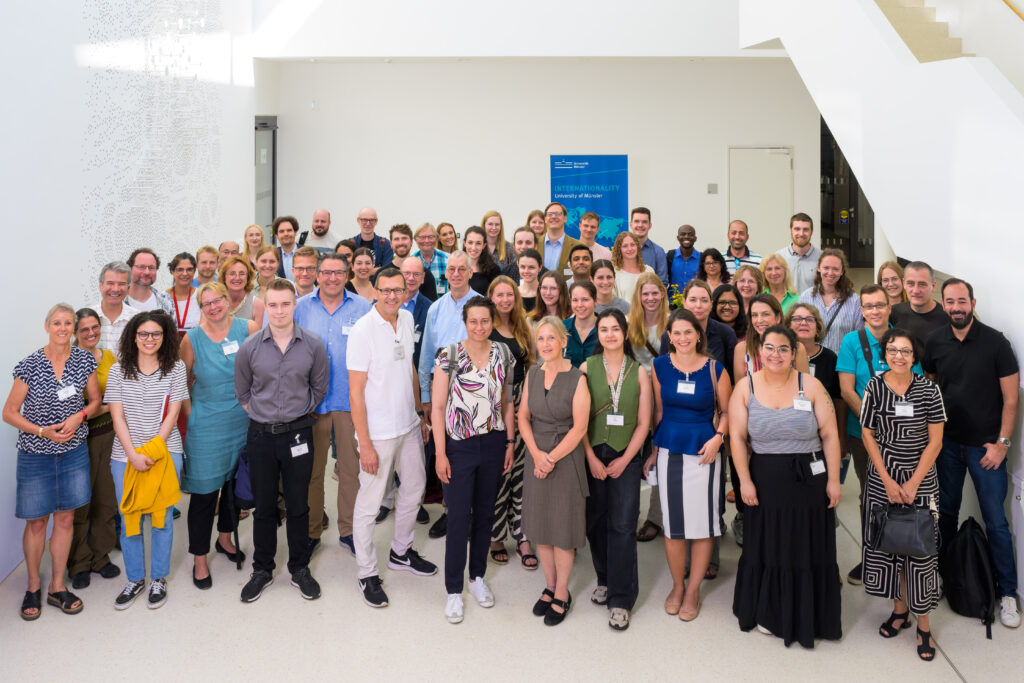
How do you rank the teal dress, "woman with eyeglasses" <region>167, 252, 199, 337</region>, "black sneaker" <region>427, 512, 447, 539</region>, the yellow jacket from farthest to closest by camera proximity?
"woman with eyeglasses" <region>167, 252, 199, 337</region>
"black sneaker" <region>427, 512, 447, 539</region>
the teal dress
the yellow jacket

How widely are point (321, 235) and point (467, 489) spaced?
424cm

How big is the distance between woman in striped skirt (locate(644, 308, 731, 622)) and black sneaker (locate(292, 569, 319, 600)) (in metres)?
1.94

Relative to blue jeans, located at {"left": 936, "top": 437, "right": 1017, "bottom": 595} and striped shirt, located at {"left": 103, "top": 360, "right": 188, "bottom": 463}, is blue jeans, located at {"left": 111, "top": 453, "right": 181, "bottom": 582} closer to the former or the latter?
striped shirt, located at {"left": 103, "top": 360, "right": 188, "bottom": 463}

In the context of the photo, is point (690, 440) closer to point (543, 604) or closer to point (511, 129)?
point (543, 604)

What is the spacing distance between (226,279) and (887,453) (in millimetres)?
4075

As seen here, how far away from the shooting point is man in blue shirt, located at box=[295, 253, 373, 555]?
4789 millimetres

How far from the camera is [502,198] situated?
35.1 feet

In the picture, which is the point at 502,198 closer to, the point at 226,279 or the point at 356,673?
the point at 226,279

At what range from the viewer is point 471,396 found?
13.7 feet

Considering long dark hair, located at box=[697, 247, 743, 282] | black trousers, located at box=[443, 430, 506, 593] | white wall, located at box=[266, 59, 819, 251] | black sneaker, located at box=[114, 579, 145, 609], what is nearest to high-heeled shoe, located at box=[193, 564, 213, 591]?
black sneaker, located at box=[114, 579, 145, 609]

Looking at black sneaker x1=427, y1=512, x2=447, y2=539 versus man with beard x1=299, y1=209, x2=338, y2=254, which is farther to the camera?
man with beard x1=299, y1=209, x2=338, y2=254

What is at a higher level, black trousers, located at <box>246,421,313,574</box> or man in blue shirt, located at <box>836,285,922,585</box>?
man in blue shirt, located at <box>836,285,922,585</box>

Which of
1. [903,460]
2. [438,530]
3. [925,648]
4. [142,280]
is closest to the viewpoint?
[925,648]

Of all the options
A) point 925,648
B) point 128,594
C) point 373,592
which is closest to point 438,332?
point 373,592
